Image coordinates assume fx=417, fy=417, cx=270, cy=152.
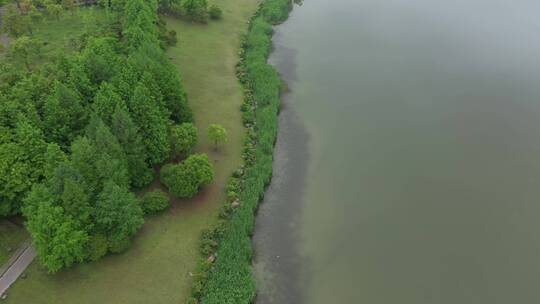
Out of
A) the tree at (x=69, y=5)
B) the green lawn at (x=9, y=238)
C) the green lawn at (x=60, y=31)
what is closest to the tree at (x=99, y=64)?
the green lawn at (x=60, y=31)

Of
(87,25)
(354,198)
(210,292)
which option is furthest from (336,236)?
(87,25)

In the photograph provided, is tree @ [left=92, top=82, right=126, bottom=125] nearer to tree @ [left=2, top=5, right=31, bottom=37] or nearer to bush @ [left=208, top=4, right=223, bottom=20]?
tree @ [left=2, top=5, right=31, bottom=37]

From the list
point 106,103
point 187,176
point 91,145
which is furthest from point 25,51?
point 187,176

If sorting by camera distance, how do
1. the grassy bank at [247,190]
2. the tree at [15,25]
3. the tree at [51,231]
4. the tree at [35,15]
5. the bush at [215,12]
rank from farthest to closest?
the bush at [215,12] < the tree at [35,15] < the tree at [15,25] < the grassy bank at [247,190] < the tree at [51,231]

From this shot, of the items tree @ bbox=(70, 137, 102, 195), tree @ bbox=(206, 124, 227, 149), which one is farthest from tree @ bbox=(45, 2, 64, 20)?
tree @ bbox=(70, 137, 102, 195)

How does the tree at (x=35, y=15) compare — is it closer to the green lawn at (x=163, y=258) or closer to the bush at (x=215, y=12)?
the bush at (x=215, y=12)

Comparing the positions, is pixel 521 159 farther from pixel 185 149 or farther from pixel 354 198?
pixel 185 149
